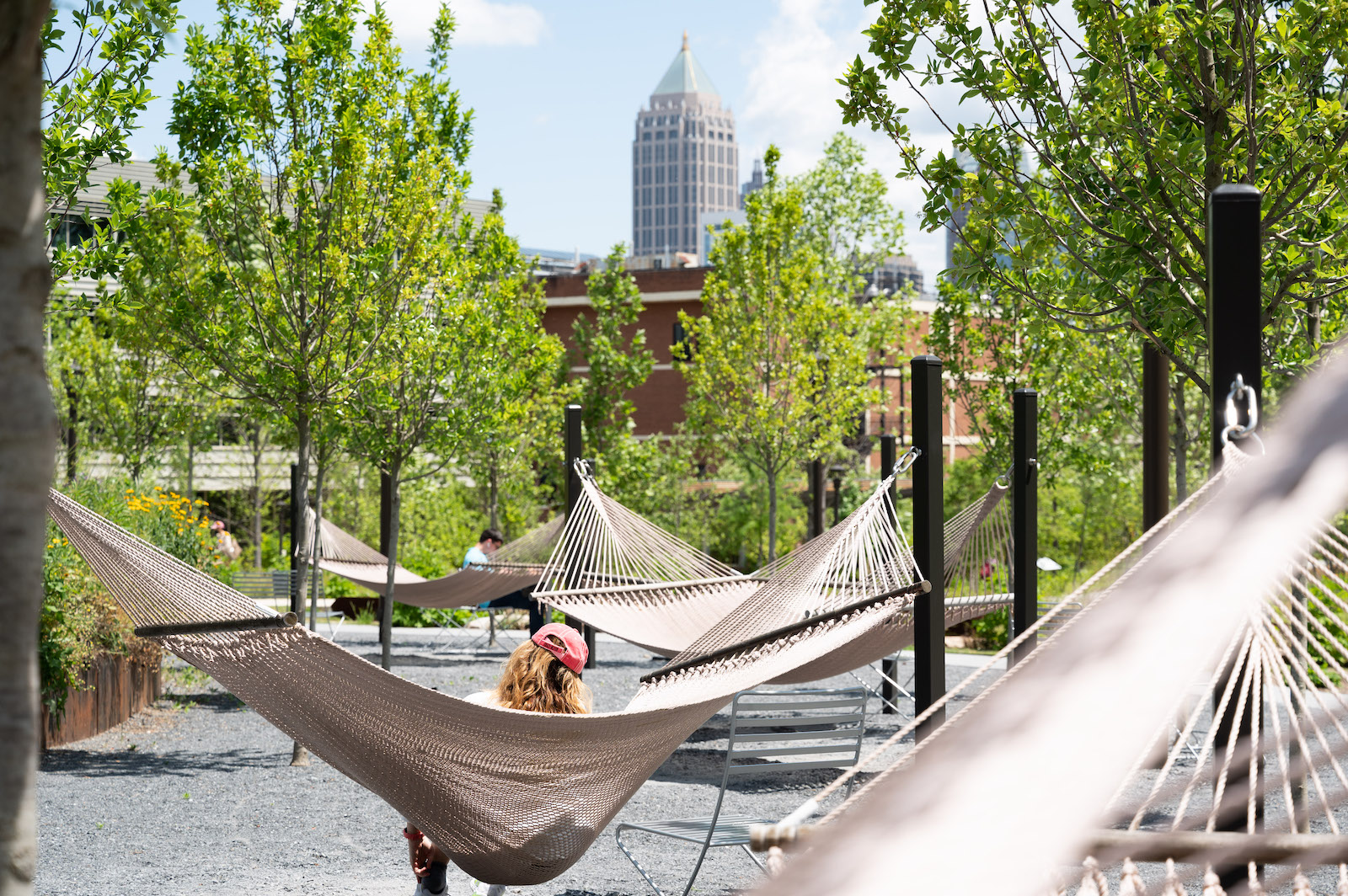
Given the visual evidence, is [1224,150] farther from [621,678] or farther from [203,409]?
[203,409]

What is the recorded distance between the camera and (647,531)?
730 cm

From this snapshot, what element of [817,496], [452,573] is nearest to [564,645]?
[452,573]

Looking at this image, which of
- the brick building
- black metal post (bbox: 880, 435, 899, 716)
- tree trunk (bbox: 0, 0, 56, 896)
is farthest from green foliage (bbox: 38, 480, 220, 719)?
the brick building

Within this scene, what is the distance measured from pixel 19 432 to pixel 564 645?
101 inches

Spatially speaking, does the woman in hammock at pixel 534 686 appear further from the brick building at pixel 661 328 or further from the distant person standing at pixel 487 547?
the brick building at pixel 661 328

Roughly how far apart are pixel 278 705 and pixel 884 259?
717 inches

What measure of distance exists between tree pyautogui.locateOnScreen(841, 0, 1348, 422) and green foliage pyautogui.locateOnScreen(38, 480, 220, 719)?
423 centimetres

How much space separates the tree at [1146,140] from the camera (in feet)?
12.6

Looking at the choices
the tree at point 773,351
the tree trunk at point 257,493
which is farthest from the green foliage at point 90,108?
the tree trunk at point 257,493

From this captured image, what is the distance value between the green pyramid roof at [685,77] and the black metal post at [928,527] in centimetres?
17755

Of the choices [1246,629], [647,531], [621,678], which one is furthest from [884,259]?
[1246,629]

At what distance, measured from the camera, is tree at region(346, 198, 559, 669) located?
7.33m

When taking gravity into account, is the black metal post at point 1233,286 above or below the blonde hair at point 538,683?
above

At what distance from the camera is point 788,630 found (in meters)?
3.87
